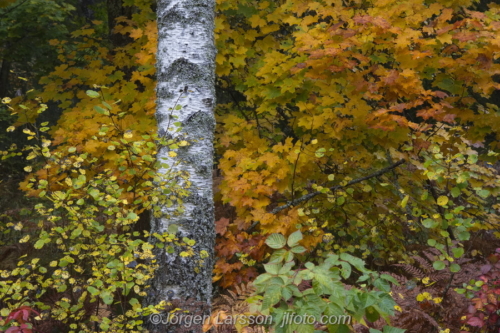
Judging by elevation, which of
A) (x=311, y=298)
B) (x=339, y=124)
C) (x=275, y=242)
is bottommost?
(x=339, y=124)

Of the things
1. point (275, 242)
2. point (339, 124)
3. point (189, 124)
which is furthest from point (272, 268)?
point (339, 124)

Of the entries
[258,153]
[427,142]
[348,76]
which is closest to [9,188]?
[258,153]

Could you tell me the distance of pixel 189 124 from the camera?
111 inches

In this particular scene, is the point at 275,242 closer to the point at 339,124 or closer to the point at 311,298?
the point at 311,298

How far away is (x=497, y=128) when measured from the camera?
11.4 ft

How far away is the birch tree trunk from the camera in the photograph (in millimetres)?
2582

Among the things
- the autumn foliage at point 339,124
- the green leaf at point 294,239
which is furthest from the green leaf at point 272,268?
the autumn foliage at point 339,124

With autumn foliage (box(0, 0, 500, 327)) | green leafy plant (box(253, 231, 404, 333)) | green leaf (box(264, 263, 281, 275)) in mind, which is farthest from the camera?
autumn foliage (box(0, 0, 500, 327))

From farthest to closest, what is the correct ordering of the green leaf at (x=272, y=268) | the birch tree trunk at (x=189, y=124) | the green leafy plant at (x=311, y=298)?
the birch tree trunk at (x=189, y=124)
the green leaf at (x=272, y=268)
the green leafy plant at (x=311, y=298)

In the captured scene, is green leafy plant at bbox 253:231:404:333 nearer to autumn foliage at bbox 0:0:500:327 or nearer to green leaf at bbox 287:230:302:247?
green leaf at bbox 287:230:302:247

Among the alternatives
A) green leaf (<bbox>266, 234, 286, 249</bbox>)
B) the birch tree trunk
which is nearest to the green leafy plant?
green leaf (<bbox>266, 234, 286, 249</bbox>)

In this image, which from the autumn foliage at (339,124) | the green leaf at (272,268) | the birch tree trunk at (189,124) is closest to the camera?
the green leaf at (272,268)

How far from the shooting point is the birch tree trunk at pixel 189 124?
258 centimetres

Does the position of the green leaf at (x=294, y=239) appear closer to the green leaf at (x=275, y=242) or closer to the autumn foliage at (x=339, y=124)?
the green leaf at (x=275, y=242)
